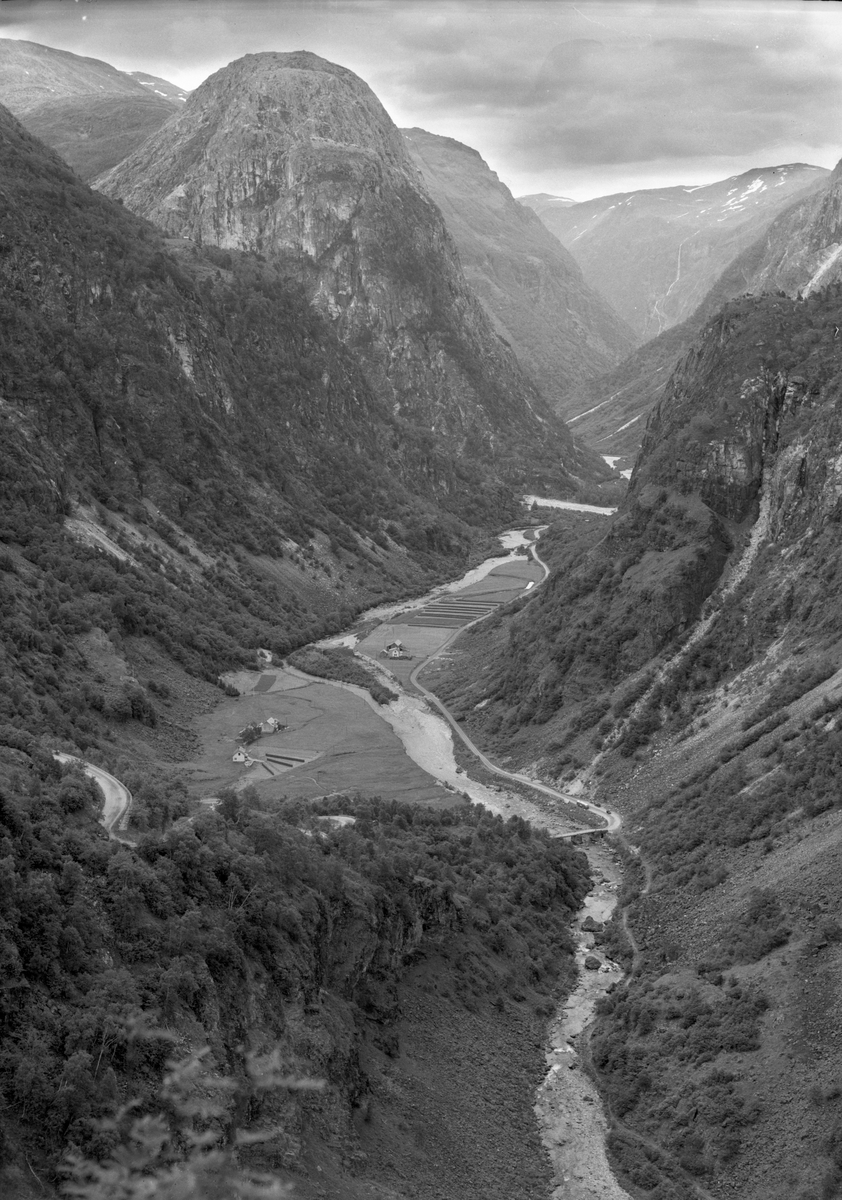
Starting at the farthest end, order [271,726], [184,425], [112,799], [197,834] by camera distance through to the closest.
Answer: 1. [184,425]
2. [271,726]
3. [112,799]
4. [197,834]

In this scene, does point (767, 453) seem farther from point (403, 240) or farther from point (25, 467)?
point (403, 240)

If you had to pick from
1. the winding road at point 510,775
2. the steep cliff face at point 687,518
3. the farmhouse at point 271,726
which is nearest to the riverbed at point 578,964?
the winding road at point 510,775

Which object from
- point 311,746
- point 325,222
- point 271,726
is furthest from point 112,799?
point 325,222

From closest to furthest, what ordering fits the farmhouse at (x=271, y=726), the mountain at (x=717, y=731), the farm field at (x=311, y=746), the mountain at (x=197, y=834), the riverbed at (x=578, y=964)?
the mountain at (x=197, y=834) < the riverbed at (x=578, y=964) < the mountain at (x=717, y=731) < the farm field at (x=311, y=746) < the farmhouse at (x=271, y=726)

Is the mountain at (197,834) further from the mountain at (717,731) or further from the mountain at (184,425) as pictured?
the mountain at (717,731)

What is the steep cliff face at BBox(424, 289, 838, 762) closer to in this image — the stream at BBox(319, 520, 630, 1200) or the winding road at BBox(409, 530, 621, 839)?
the winding road at BBox(409, 530, 621, 839)

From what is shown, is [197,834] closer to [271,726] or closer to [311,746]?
[311,746]
